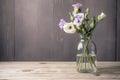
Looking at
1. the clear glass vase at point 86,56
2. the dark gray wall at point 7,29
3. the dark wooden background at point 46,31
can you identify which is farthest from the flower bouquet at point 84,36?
the dark gray wall at point 7,29

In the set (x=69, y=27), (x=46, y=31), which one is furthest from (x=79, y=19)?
(x=46, y=31)

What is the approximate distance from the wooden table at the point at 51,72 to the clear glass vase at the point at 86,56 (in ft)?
0.19

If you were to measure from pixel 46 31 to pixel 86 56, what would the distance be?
686 mm

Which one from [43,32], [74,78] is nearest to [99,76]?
[74,78]

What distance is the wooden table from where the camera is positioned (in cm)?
164

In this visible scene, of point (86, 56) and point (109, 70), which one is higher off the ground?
point (86, 56)

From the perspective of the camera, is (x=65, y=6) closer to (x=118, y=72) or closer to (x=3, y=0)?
(x=3, y=0)

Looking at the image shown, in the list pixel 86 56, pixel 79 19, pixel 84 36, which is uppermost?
pixel 79 19

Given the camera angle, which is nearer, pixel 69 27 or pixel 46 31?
pixel 69 27

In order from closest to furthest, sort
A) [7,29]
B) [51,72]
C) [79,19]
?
1. [79,19]
2. [51,72]
3. [7,29]

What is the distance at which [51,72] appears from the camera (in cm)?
180

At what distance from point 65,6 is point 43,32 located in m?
0.33

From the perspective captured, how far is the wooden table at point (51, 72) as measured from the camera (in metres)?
1.64

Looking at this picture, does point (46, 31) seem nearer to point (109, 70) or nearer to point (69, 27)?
point (69, 27)
